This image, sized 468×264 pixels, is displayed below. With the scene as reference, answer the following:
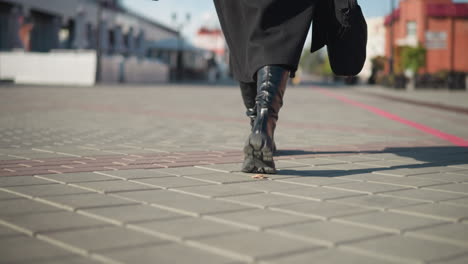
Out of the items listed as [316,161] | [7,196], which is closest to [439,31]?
[316,161]

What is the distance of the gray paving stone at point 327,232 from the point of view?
222 centimetres

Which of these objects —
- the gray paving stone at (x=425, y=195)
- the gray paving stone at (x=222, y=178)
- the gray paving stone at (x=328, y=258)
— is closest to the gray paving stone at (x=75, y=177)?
the gray paving stone at (x=222, y=178)

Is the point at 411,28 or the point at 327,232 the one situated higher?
the point at 411,28

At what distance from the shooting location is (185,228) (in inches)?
92.4

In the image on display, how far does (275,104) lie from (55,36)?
131 ft

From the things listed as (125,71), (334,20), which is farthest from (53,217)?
(125,71)

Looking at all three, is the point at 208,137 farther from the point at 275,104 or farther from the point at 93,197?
the point at 93,197

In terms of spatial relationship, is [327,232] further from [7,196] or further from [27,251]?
[7,196]

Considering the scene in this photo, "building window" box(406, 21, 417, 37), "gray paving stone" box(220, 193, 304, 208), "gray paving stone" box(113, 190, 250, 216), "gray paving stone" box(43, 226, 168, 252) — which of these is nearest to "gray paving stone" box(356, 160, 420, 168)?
"gray paving stone" box(220, 193, 304, 208)

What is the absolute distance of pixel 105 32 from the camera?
52469 millimetres

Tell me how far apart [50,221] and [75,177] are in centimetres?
119

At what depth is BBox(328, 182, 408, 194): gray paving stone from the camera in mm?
3328

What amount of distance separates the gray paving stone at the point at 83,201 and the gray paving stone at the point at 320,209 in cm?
74

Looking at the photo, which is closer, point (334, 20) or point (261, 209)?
point (261, 209)
